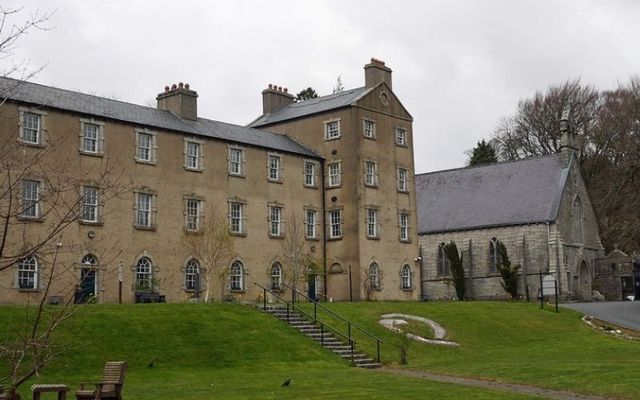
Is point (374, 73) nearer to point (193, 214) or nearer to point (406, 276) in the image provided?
point (406, 276)

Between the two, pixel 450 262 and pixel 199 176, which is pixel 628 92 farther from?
pixel 199 176

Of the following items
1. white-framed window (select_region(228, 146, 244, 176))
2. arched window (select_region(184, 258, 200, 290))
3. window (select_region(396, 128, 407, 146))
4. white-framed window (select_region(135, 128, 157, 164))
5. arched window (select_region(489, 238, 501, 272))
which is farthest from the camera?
arched window (select_region(489, 238, 501, 272))

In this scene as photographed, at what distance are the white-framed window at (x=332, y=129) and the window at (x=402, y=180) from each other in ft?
16.7

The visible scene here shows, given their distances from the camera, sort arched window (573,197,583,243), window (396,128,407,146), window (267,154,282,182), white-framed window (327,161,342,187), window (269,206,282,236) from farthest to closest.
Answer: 1. arched window (573,197,583,243)
2. window (396,128,407,146)
3. white-framed window (327,161,342,187)
4. window (267,154,282,182)
5. window (269,206,282,236)

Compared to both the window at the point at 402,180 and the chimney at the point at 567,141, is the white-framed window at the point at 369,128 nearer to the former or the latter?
the window at the point at 402,180

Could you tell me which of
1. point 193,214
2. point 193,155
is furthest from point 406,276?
point 193,155

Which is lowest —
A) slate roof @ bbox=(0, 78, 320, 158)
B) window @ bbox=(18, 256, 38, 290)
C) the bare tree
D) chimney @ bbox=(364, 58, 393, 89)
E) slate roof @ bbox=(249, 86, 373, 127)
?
window @ bbox=(18, 256, 38, 290)

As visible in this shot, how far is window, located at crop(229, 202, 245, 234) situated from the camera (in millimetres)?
44594

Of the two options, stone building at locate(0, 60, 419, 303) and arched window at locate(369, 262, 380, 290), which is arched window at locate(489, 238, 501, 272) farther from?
arched window at locate(369, 262, 380, 290)

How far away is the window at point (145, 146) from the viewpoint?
40.9 metres

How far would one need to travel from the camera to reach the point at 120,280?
128ft

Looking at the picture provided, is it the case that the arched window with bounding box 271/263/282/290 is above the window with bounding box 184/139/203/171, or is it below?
below

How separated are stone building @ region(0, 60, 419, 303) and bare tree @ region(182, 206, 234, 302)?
24 centimetres

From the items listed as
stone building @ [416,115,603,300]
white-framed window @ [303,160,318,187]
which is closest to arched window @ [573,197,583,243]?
stone building @ [416,115,603,300]
